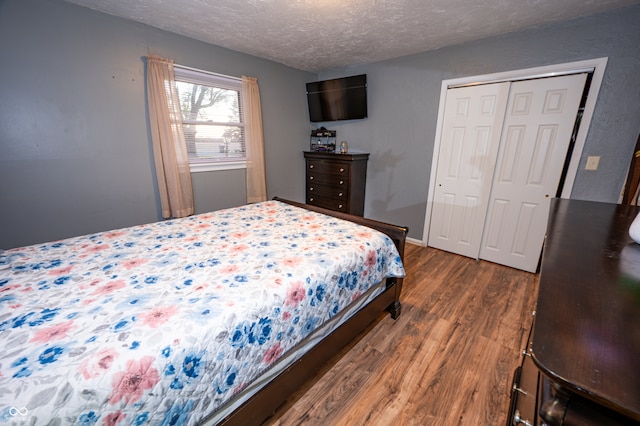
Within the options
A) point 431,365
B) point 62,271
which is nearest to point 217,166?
point 62,271

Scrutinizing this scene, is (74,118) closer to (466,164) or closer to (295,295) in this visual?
(295,295)

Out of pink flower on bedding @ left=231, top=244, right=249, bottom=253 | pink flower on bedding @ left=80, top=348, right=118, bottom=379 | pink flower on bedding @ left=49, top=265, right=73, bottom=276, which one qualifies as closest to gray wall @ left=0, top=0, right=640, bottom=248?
pink flower on bedding @ left=49, top=265, right=73, bottom=276

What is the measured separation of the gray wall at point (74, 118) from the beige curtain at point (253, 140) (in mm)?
491

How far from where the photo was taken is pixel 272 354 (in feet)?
3.68

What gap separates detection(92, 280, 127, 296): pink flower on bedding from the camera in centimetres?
108

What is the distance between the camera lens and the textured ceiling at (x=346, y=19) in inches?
76.9

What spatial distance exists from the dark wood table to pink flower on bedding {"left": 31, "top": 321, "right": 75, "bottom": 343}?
1348mm

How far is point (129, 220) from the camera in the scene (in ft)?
8.67

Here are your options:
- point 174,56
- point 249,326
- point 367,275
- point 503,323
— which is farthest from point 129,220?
point 503,323

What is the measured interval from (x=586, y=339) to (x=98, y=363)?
125cm

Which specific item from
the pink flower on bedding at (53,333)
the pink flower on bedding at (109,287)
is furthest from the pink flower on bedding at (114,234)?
the pink flower on bedding at (53,333)

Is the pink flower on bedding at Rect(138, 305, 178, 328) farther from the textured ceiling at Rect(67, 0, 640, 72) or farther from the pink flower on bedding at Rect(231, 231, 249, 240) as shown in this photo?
the textured ceiling at Rect(67, 0, 640, 72)

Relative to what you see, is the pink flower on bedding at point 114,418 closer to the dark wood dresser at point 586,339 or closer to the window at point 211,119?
the dark wood dresser at point 586,339

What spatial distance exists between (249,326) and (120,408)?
430 millimetres
